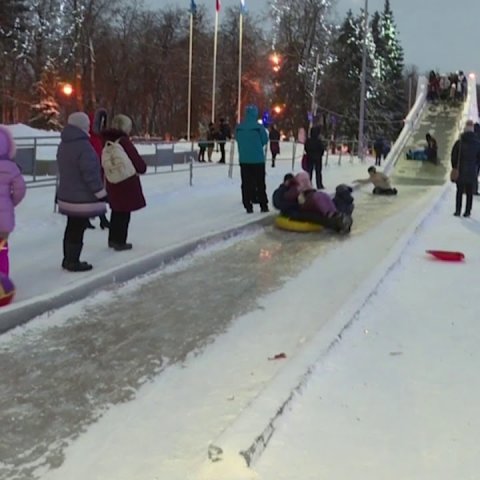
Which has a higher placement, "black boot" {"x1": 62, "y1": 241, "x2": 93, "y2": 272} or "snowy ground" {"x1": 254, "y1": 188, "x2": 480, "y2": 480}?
"black boot" {"x1": 62, "y1": 241, "x2": 93, "y2": 272}

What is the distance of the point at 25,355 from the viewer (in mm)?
5508

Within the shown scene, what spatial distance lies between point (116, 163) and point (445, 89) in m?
33.1

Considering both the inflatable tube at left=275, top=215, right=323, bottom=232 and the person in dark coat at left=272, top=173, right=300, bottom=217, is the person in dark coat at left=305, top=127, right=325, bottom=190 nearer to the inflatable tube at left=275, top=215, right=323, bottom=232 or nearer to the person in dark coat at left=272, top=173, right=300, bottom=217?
the person in dark coat at left=272, top=173, right=300, bottom=217

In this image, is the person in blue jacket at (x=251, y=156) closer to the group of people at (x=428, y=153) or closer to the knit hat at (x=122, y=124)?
the knit hat at (x=122, y=124)

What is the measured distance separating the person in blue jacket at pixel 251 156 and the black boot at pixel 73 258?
5.20 meters

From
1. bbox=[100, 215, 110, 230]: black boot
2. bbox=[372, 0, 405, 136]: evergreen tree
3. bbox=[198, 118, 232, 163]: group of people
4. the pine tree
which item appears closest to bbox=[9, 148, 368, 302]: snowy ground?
bbox=[100, 215, 110, 230]: black boot

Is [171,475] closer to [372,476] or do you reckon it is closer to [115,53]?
[372,476]

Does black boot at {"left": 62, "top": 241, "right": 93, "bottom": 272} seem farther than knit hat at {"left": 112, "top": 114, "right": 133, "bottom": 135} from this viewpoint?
No

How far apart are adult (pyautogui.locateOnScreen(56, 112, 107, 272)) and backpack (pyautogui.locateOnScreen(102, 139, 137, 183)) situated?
95cm

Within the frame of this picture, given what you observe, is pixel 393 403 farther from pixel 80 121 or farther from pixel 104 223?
pixel 104 223

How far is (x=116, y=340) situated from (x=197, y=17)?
59009 mm

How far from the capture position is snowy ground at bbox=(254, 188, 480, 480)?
11.9 feet

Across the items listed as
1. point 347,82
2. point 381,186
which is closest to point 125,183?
point 381,186

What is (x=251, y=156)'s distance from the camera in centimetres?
1263
